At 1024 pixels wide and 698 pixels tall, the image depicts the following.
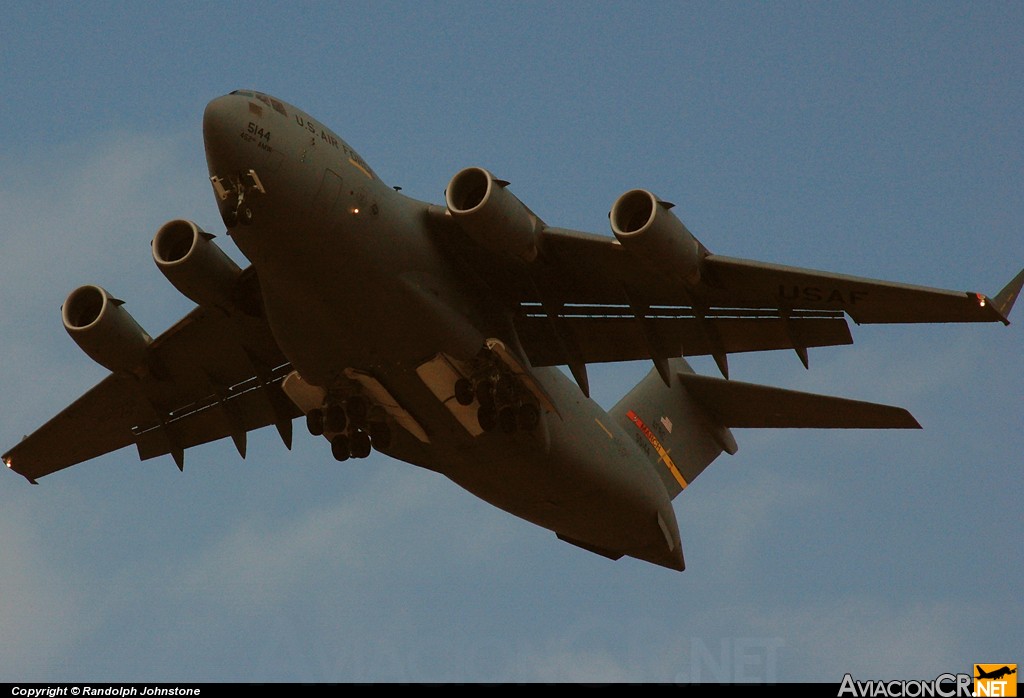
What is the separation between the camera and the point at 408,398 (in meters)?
17.1

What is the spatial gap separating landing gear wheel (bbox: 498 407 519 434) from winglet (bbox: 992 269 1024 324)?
516 centimetres

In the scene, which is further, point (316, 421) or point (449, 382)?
point (316, 421)

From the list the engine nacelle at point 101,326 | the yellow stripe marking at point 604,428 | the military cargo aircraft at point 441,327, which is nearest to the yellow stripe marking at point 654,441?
the military cargo aircraft at point 441,327

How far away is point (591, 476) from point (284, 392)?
3877mm

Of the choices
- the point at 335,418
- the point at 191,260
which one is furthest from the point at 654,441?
the point at 191,260

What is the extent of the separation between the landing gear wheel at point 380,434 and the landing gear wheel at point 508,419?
1571 millimetres

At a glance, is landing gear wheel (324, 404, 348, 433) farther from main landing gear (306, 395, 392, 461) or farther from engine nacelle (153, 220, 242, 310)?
engine nacelle (153, 220, 242, 310)

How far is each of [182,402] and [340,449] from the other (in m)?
2.87

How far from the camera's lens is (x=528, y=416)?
683 inches

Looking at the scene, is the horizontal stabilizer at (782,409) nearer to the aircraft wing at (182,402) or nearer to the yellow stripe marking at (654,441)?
the yellow stripe marking at (654,441)

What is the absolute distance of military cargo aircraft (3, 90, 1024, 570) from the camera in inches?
610

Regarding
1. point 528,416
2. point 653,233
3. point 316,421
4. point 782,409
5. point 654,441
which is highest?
point 782,409

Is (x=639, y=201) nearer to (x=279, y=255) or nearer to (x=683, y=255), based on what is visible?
(x=683, y=255)

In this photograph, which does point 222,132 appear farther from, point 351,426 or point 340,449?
point 340,449
